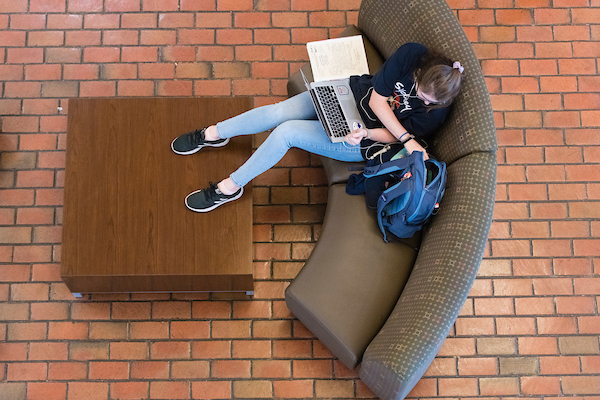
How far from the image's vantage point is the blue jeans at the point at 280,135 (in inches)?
107

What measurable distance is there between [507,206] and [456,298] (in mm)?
1226

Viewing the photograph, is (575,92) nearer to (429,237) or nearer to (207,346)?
(429,237)

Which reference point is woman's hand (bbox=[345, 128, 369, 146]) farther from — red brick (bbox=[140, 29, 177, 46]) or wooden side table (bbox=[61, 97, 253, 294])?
red brick (bbox=[140, 29, 177, 46])

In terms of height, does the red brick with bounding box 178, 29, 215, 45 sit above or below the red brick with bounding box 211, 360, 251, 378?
above

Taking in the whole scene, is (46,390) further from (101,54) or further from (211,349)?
(101,54)

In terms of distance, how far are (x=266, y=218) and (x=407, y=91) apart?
117 centimetres

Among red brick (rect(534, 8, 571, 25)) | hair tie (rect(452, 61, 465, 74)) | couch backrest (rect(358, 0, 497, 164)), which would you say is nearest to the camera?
hair tie (rect(452, 61, 465, 74))

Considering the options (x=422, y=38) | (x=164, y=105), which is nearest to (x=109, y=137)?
(x=164, y=105)

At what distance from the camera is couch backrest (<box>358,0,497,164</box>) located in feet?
8.27

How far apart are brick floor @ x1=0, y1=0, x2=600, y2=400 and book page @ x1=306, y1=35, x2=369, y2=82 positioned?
0.42 m

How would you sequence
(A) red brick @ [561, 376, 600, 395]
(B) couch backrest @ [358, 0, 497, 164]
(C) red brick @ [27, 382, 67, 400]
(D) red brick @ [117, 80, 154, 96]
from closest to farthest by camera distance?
(B) couch backrest @ [358, 0, 497, 164] < (C) red brick @ [27, 382, 67, 400] < (A) red brick @ [561, 376, 600, 395] < (D) red brick @ [117, 80, 154, 96]

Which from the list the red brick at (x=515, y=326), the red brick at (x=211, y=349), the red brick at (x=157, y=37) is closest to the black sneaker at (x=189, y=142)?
the red brick at (x=157, y=37)

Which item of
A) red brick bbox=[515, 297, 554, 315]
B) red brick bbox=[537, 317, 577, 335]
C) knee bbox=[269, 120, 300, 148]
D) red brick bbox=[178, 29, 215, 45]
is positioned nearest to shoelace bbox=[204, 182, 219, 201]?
knee bbox=[269, 120, 300, 148]

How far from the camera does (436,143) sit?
273cm
